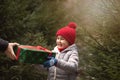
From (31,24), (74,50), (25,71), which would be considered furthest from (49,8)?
(74,50)

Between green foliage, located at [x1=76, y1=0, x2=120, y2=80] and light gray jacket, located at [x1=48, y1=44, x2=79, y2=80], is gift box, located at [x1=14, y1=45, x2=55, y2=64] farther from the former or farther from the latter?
green foliage, located at [x1=76, y1=0, x2=120, y2=80]

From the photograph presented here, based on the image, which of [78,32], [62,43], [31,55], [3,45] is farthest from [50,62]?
[78,32]

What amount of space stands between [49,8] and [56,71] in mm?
4863

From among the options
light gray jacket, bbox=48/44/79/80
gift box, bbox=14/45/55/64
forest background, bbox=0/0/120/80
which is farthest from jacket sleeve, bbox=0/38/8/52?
forest background, bbox=0/0/120/80

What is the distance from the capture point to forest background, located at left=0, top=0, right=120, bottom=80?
4.93m

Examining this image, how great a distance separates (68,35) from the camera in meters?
4.55

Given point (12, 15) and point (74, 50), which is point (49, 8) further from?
point (74, 50)

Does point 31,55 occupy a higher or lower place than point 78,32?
lower

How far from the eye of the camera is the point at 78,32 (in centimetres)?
575

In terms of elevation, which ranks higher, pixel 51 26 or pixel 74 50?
pixel 51 26

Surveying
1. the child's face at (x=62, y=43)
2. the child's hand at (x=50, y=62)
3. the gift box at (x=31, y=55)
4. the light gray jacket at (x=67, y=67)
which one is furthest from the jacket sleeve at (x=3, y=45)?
the child's face at (x=62, y=43)

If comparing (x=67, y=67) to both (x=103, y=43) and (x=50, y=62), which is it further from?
(x=103, y=43)

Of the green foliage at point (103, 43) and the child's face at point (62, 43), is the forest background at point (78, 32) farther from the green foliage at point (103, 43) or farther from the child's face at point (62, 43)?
the child's face at point (62, 43)

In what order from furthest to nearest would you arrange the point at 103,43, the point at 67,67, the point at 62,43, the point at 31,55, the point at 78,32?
the point at 78,32
the point at 103,43
the point at 62,43
the point at 67,67
the point at 31,55
